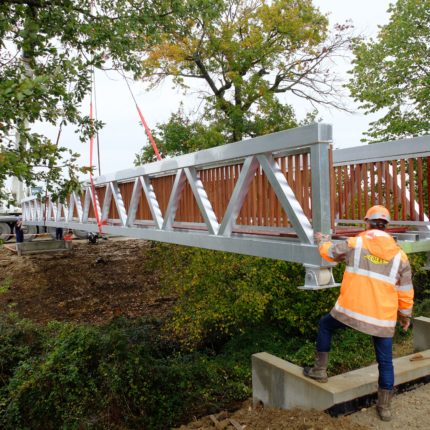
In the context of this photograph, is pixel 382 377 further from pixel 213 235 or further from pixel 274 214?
pixel 213 235

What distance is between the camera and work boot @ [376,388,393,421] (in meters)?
4.14

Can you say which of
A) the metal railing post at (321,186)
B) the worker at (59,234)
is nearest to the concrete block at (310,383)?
the metal railing post at (321,186)

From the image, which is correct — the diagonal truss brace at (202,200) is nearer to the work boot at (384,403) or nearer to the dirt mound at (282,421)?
the dirt mound at (282,421)

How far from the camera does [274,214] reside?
4.45 meters

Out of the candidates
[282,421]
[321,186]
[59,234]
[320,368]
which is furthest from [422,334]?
[59,234]

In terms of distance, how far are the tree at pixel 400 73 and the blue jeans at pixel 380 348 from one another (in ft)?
36.7

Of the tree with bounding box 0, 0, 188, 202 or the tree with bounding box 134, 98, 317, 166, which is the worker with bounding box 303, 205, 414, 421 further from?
the tree with bounding box 134, 98, 317, 166

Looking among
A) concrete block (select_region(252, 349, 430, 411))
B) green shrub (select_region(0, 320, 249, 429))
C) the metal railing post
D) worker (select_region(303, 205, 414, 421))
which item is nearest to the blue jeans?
worker (select_region(303, 205, 414, 421))

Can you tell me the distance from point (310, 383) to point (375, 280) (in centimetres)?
133

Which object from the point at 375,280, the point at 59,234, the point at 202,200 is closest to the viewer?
the point at 375,280

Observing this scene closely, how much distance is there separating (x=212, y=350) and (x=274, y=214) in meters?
6.65

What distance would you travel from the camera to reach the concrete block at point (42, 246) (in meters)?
18.4

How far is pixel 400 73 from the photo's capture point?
14578 mm

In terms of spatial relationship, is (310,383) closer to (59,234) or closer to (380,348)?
(380,348)
